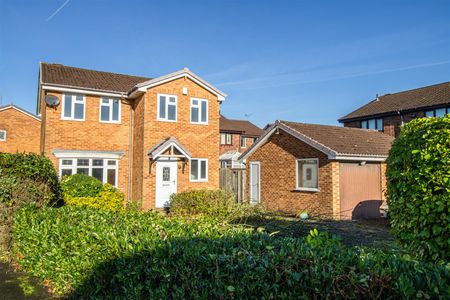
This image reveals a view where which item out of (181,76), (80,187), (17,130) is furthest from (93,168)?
(17,130)

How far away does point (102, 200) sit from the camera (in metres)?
13.1

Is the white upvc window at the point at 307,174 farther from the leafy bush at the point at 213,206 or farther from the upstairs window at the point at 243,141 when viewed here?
the upstairs window at the point at 243,141

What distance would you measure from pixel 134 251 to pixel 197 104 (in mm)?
14623

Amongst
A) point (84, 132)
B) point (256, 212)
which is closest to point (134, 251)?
point (256, 212)

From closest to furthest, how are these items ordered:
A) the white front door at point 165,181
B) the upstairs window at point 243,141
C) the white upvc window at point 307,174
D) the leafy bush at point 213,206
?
the leafy bush at point 213,206
the white upvc window at point 307,174
the white front door at point 165,181
the upstairs window at point 243,141

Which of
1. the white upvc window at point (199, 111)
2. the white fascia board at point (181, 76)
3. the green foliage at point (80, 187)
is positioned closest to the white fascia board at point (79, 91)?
the white fascia board at point (181, 76)

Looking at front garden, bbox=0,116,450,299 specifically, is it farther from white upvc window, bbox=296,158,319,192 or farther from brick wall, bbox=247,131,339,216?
white upvc window, bbox=296,158,319,192

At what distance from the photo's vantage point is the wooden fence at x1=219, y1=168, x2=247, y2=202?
60.4 ft

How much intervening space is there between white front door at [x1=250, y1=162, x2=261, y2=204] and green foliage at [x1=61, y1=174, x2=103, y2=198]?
24.8ft

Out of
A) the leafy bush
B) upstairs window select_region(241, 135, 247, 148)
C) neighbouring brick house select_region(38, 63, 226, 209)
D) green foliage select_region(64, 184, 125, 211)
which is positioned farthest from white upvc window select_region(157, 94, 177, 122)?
upstairs window select_region(241, 135, 247, 148)

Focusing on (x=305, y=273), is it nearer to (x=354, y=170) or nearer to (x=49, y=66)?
(x=354, y=170)

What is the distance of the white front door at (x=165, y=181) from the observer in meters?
16.1

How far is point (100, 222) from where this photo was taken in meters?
4.58

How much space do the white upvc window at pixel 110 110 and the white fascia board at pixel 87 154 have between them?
160 centimetres
